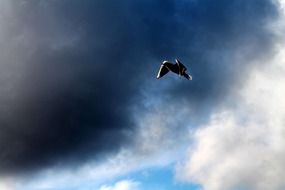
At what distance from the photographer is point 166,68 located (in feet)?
620

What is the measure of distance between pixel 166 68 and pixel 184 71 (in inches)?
206

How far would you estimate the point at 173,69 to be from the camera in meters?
188

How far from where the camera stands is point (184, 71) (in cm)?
18612

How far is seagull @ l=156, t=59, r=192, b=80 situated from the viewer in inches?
7308

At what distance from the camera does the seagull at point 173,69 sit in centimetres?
18562
